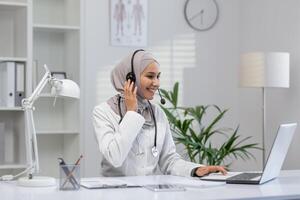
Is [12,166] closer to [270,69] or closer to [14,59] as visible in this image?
[14,59]

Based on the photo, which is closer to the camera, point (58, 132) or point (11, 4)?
point (11, 4)

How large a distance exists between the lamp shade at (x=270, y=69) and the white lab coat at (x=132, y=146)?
1.41 m

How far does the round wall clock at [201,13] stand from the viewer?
487 cm

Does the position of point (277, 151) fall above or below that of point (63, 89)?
below

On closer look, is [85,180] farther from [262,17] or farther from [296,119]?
[262,17]

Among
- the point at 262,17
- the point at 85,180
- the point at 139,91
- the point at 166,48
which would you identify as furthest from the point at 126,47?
the point at 85,180

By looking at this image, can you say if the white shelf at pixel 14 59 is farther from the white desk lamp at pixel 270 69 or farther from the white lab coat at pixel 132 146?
the white desk lamp at pixel 270 69

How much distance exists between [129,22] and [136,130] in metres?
2.07

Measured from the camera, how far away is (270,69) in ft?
13.4

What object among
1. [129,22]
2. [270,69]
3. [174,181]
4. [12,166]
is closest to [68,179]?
[174,181]

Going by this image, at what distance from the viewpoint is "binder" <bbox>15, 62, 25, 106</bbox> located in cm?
399

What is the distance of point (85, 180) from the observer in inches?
95.2

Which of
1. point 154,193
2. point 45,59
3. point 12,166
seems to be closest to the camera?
point 154,193

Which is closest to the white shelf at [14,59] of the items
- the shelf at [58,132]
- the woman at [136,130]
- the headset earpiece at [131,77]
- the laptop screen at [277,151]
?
the shelf at [58,132]
